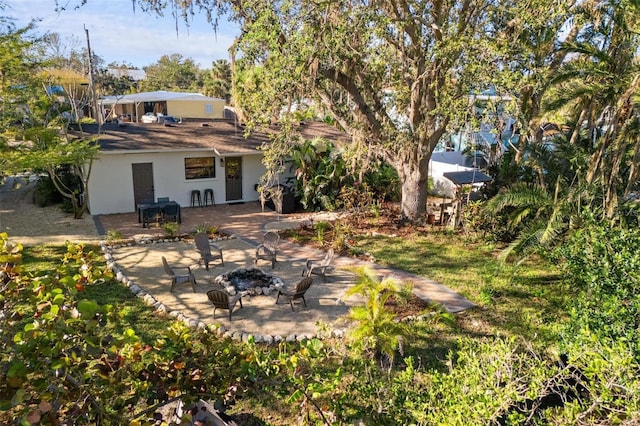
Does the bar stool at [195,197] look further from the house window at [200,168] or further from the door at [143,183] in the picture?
the door at [143,183]

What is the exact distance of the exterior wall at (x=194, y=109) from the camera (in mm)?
39719

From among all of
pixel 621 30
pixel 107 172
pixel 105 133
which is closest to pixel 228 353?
pixel 621 30

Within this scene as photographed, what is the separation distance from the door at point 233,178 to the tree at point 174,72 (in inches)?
1951

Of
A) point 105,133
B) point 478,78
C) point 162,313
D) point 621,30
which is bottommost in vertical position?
point 162,313

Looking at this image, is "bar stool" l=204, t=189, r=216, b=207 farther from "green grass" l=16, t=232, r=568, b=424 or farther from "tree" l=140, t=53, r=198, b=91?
"tree" l=140, t=53, r=198, b=91

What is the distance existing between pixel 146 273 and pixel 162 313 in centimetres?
247

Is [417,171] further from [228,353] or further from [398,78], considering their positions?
[228,353]

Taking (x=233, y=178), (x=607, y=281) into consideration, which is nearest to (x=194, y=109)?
(x=233, y=178)

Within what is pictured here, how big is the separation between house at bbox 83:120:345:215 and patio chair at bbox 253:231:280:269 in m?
6.51

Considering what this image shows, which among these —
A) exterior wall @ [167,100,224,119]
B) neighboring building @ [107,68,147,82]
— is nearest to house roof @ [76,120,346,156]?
exterior wall @ [167,100,224,119]

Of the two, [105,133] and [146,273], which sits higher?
[105,133]

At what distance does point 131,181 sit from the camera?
16828mm

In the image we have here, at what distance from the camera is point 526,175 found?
14.0 m

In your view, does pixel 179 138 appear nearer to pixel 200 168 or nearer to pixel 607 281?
pixel 200 168
